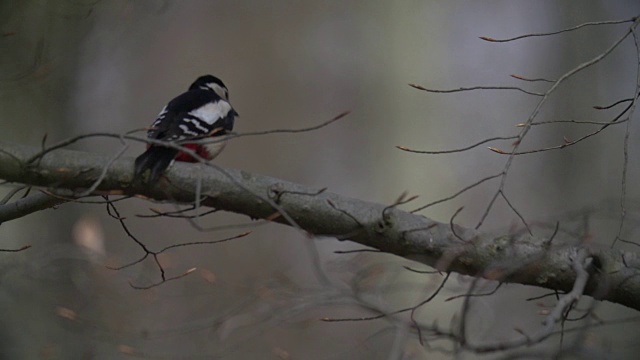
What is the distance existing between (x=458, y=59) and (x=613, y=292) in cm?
352

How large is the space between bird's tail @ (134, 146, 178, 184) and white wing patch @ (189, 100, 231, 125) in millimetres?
633

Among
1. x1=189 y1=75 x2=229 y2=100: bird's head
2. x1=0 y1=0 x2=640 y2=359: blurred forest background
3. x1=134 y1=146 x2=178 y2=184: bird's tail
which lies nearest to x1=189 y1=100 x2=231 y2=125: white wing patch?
x1=189 y1=75 x2=229 y2=100: bird's head

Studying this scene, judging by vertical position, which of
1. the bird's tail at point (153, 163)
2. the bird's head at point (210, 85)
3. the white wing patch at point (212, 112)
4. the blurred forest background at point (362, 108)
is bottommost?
the blurred forest background at point (362, 108)

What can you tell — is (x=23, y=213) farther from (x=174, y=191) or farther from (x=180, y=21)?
(x=180, y=21)

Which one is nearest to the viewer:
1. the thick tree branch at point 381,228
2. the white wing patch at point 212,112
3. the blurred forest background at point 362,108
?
the thick tree branch at point 381,228

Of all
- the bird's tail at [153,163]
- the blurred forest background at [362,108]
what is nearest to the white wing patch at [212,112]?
the bird's tail at [153,163]

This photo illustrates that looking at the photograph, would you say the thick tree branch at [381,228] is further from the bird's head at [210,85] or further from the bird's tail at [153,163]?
the bird's head at [210,85]

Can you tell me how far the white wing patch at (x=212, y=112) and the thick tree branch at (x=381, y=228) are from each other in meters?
0.65

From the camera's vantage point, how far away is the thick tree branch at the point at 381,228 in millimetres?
1834

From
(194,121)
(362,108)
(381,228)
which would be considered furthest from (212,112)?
(362,108)

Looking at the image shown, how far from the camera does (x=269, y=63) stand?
5211mm

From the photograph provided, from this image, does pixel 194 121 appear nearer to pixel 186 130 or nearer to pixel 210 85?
pixel 186 130

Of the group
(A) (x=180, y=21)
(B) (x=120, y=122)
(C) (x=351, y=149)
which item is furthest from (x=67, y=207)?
(C) (x=351, y=149)

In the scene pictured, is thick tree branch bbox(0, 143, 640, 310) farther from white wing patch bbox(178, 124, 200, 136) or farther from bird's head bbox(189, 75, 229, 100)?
bird's head bbox(189, 75, 229, 100)
